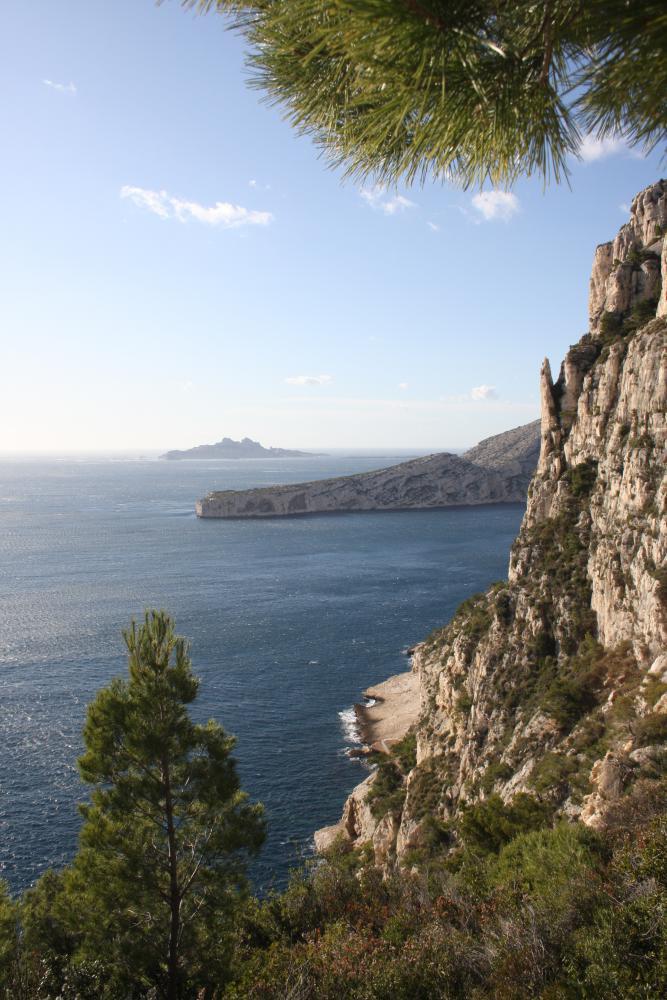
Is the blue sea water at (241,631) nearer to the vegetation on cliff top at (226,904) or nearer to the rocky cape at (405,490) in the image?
the vegetation on cliff top at (226,904)

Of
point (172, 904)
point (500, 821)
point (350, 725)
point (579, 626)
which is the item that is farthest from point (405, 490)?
point (172, 904)

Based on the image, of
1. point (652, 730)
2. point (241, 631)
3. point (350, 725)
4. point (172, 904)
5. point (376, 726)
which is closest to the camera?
point (172, 904)

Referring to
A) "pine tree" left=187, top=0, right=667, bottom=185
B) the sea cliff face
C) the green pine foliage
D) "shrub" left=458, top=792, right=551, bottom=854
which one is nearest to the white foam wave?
the sea cliff face

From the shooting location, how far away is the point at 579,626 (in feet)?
101

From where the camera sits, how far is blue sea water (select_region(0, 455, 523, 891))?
35.6 meters

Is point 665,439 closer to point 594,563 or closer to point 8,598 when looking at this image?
point 594,563

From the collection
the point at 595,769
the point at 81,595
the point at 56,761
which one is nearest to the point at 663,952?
the point at 595,769

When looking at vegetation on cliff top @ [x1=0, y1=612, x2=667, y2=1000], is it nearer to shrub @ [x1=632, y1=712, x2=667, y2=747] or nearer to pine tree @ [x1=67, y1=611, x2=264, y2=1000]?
pine tree @ [x1=67, y1=611, x2=264, y2=1000]

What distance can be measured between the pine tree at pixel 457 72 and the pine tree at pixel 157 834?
11642 mm

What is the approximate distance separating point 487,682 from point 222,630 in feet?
127

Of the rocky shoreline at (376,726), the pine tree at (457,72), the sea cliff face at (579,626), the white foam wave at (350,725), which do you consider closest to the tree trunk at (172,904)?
the sea cliff face at (579,626)

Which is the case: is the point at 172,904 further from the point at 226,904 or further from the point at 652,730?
the point at 652,730

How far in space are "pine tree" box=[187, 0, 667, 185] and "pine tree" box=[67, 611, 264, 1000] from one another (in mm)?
11642

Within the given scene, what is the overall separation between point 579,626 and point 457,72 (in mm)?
30641
